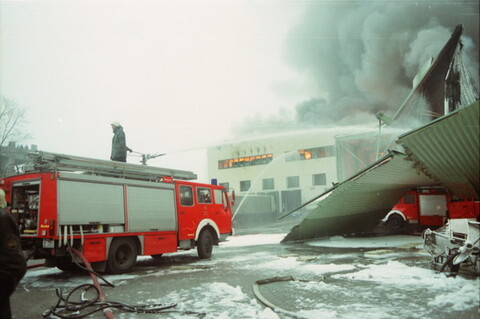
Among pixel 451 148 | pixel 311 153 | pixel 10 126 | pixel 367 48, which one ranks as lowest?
pixel 451 148

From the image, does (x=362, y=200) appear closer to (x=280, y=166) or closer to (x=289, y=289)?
(x=289, y=289)

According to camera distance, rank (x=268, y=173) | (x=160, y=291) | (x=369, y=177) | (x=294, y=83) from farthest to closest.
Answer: (x=268, y=173)
(x=294, y=83)
(x=369, y=177)
(x=160, y=291)

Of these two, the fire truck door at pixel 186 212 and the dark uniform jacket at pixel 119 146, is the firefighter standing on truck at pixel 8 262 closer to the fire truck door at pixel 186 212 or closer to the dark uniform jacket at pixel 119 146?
the dark uniform jacket at pixel 119 146

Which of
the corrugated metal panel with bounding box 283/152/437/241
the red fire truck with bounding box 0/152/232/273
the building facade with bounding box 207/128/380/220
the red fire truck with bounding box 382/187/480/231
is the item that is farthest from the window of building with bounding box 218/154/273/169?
the red fire truck with bounding box 0/152/232/273

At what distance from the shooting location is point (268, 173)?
1576 inches

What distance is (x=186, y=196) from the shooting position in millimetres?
10445

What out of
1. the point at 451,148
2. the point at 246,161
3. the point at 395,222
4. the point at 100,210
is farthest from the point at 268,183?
the point at 100,210

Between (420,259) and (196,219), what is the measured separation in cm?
641

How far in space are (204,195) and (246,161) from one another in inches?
1163

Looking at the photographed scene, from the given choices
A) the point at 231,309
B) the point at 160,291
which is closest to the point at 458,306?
the point at 231,309

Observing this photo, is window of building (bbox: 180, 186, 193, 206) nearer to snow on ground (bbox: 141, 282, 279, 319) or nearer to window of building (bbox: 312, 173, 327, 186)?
snow on ground (bbox: 141, 282, 279, 319)

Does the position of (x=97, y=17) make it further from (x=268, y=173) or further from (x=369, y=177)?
(x=268, y=173)

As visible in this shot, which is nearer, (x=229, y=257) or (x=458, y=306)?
(x=458, y=306)

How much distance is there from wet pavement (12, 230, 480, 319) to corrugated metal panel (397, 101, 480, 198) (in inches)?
103
